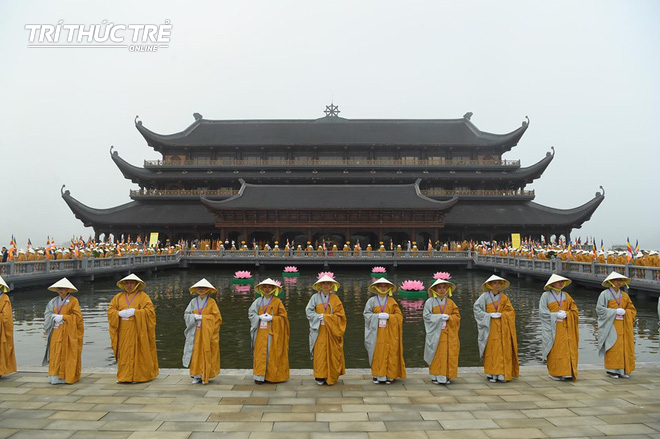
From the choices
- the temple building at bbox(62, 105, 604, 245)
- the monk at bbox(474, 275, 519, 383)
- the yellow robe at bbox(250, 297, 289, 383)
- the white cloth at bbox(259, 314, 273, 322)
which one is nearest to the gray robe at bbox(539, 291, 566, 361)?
the monk at bbox(474, 275, 519, 383)

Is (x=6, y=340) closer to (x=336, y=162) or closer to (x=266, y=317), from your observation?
(x=266, y=317)

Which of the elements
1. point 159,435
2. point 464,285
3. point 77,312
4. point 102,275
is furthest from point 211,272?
point 159,435

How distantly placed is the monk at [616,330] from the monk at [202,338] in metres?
7.06

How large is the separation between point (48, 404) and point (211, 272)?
28111 millimetres

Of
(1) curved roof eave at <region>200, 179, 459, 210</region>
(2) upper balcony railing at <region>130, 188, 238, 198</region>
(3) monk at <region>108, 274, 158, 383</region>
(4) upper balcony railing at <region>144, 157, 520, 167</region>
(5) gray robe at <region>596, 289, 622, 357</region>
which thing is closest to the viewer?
A: (3) monk at <region>108, 274, 158, 383</region>

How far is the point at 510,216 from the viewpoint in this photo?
1661 inches

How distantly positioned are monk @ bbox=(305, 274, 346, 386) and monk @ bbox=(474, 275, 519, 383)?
249 centimetres

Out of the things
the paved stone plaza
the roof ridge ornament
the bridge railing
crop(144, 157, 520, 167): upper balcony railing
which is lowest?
the paved stone plaza

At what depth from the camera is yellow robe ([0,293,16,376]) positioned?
727cm

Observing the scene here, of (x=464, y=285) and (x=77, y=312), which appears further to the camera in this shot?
(x=464, y=285)

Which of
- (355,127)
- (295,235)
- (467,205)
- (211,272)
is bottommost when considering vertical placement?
(211,272)

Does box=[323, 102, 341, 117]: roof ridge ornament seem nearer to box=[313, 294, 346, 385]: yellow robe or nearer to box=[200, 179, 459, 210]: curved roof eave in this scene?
box=[200, 179, 459, 210]: curved roof eave

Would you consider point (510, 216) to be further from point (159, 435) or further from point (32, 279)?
point (159, 435)

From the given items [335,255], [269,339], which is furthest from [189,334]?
[335,255]
